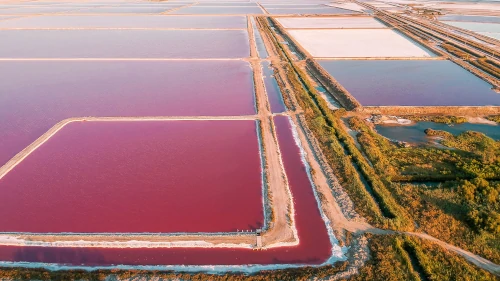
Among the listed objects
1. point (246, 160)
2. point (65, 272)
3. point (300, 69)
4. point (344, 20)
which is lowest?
point (65, 272)

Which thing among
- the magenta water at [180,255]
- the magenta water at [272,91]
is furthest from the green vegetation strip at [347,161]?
the magenta water at [180,255]

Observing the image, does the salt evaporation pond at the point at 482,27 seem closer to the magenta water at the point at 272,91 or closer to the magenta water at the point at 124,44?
the magenta water at the point at 124,44

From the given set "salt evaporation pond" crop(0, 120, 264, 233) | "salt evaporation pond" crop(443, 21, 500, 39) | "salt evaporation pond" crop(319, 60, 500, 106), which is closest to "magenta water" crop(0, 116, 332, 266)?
"salt evaporation pond" crop(0, 120, 264, 233)

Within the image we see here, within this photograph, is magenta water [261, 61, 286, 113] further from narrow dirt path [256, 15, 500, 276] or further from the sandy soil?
the sandy soil

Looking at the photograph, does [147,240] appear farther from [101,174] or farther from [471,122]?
[471,122]

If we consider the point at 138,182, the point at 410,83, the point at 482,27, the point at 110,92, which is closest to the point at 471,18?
the point at 482,27

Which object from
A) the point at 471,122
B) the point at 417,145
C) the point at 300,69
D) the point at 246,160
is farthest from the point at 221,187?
the point at 300,69

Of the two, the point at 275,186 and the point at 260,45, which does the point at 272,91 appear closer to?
the point at 275,186
